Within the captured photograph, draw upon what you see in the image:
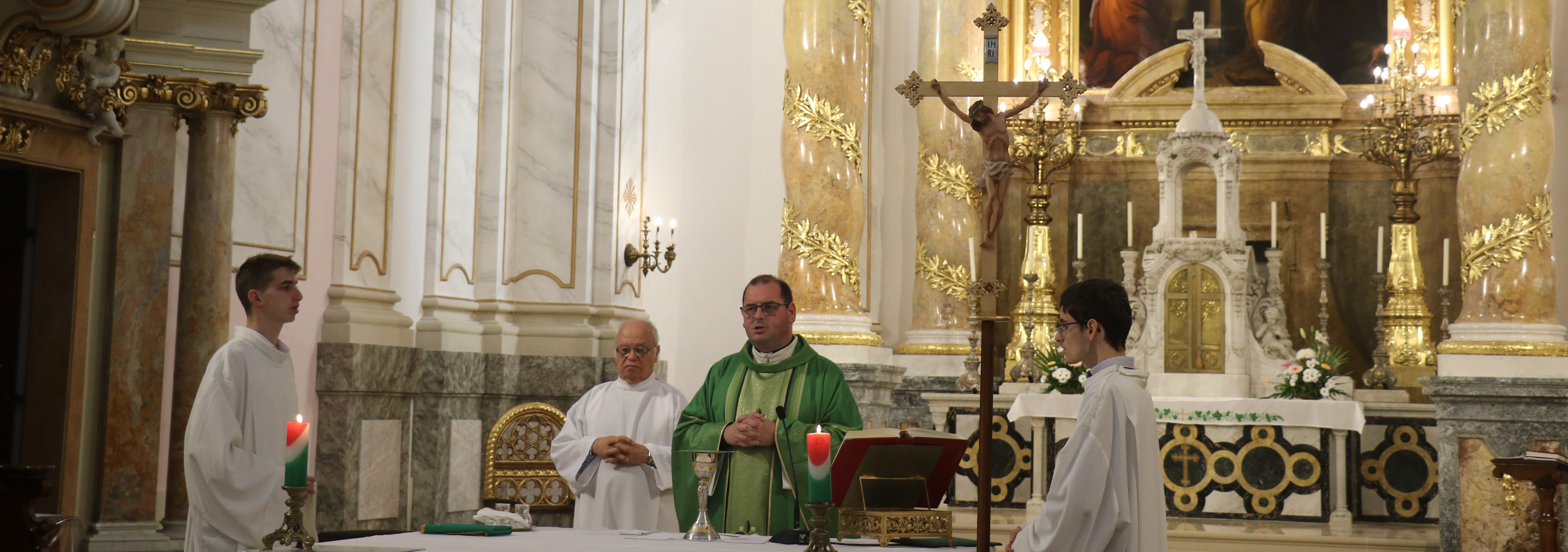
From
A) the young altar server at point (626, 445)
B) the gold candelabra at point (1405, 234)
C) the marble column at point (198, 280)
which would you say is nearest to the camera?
the young altar server at point (626, 445)

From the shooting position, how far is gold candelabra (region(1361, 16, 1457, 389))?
10.1 meters

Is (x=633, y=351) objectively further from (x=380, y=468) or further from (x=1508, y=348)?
(x=1508, y=348)

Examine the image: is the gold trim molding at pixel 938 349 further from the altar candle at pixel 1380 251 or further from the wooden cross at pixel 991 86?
the wooden cross at pixel 991 86

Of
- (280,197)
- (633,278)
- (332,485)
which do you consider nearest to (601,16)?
(633,278)

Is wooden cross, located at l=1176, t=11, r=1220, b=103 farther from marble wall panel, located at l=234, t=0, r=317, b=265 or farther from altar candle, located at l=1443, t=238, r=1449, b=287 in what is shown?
marble wall panel, located at l=234, t=0, r=317, b=265

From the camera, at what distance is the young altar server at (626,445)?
5.50 m

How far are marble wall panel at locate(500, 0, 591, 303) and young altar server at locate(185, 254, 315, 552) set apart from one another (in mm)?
4382

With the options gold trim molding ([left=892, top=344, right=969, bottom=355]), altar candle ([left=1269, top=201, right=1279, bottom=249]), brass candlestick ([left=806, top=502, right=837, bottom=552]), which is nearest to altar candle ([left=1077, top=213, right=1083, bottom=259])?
gold trim molding ([left=892, top=344, right=969, bottom=355])

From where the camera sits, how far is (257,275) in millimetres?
4383

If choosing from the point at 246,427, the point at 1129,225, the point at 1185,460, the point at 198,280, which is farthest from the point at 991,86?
the point at 1129,225

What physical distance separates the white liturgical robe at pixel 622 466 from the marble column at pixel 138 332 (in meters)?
1.67

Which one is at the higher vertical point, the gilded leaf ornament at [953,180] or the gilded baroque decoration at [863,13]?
the gilded baroque decoration at [863,13]

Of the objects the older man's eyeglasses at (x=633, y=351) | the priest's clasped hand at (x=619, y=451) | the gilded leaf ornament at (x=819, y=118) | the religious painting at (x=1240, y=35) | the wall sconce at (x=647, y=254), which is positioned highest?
the religious painting at (x=1240, y=35)

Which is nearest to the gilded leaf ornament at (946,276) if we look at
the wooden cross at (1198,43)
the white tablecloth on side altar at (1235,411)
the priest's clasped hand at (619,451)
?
the white tablecloth on side altar at (1235,411)
